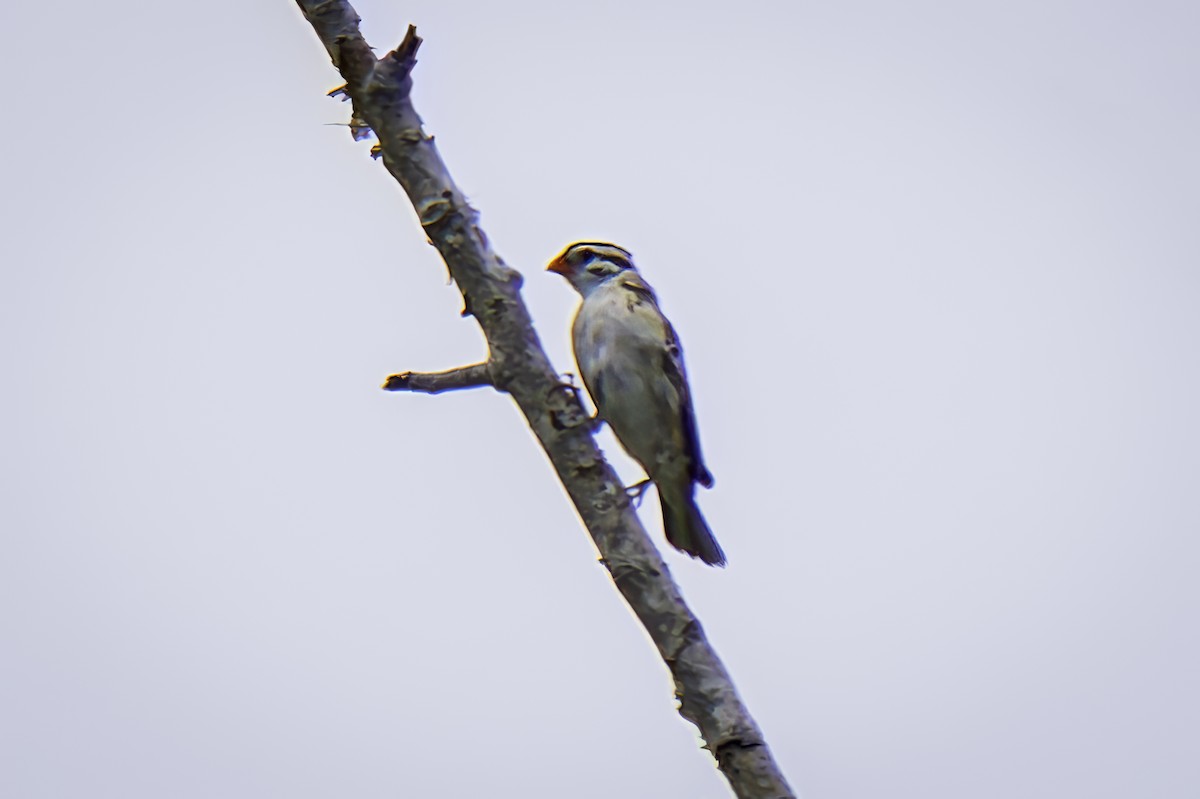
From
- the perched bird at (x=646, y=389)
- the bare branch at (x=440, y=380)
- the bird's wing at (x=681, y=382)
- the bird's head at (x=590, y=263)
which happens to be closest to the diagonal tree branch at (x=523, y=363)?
the bare branch at (x=440, y=380)

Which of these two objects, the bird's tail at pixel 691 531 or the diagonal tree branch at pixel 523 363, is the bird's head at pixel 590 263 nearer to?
the bird's tail at pixel 691 531

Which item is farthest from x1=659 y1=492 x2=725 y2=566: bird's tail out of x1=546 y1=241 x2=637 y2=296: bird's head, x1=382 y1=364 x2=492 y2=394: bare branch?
x1=382 y1=364 x2=492 y2=394: bare branch

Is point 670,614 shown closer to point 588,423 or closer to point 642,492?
point 588,423

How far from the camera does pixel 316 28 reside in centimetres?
457

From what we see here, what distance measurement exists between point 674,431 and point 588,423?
343cm

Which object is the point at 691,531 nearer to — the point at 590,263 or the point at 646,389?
the point at 646,389

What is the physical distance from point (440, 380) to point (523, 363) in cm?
49

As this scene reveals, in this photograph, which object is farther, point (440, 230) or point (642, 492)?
point (642, 492)

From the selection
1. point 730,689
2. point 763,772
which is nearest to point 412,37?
point 730,689

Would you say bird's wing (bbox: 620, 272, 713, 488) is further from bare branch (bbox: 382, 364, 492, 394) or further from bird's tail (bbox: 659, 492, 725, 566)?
bare branch (bbox: 382, 364, 492, 394)

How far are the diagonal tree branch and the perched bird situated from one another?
3220mm

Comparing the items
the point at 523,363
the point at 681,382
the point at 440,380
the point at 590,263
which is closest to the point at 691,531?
the point at 681,382

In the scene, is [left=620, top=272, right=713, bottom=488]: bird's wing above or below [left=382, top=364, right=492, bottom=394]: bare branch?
above

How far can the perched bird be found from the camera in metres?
7.89
